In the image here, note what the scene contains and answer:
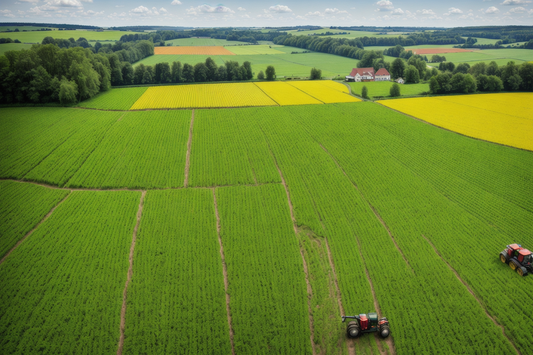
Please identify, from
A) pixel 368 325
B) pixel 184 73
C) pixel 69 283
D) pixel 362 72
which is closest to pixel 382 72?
pixel 362 72

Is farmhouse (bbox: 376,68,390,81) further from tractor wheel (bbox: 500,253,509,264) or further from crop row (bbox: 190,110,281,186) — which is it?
tractor wheel (bbox: 500,253,509,264)

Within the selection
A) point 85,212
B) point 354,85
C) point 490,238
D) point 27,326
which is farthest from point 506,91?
point 27,326

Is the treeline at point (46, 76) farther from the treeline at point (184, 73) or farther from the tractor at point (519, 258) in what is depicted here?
the tractor at point (519, 258)

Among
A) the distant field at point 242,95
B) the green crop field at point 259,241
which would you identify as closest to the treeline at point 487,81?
the distant field at point 242,95

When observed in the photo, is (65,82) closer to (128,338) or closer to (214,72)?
(214,72)

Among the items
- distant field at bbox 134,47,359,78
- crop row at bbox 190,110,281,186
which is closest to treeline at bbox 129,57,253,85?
distant field at bbox 134,47,359,78

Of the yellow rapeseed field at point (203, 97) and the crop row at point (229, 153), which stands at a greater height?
the yellow rapeseed field at point (203, 97)

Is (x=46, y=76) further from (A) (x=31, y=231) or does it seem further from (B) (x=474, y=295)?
(B) (x=474, y=295)
